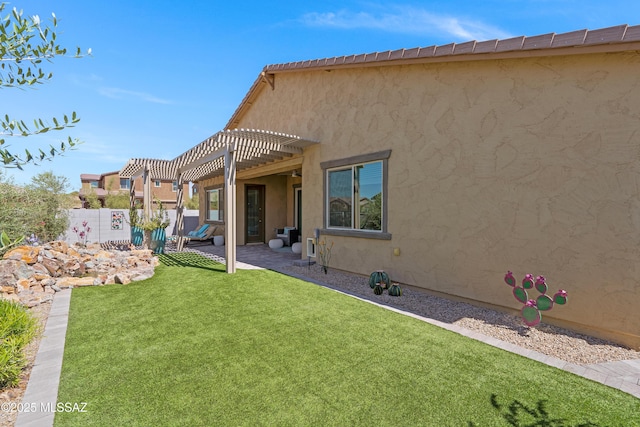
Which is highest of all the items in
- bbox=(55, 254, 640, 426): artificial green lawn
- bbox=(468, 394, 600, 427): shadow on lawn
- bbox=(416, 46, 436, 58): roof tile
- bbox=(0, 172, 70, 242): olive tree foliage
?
bbox=(416, 46, 436, 58): roof tile

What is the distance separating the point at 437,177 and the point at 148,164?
11442mm

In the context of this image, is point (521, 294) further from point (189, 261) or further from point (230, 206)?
point (189, 261)

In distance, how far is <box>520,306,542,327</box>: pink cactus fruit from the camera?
193 inches

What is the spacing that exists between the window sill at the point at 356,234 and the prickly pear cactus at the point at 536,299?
312 cm

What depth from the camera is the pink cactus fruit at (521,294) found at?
5090 millimetres

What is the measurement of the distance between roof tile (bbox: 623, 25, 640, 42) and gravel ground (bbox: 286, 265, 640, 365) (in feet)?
14.0

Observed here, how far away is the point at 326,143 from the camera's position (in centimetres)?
970

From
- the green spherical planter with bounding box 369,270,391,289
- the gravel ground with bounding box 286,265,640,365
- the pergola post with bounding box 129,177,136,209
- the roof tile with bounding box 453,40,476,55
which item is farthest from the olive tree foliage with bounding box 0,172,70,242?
the roof tile with bounding box 453,40,476,55

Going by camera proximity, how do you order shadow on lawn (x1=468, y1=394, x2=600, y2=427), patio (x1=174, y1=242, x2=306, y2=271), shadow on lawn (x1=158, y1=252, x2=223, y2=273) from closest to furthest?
shadow on lawn (x1=468, y1=394, x2=600, y2=427) → shadow on lawn (x1=158, y1=252, x2=223, y2=273) → patio (x1=174, y1=242, x2=306, y2=271)

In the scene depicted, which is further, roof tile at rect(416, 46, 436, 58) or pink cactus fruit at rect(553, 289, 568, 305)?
roof tile at rect(416, 46, 436, 58)

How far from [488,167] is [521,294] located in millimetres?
2327

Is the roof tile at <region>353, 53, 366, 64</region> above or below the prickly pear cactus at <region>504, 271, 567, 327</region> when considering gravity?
above

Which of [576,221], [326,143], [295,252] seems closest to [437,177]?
[576,221]

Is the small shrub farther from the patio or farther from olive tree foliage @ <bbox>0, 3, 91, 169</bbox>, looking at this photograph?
the patio
